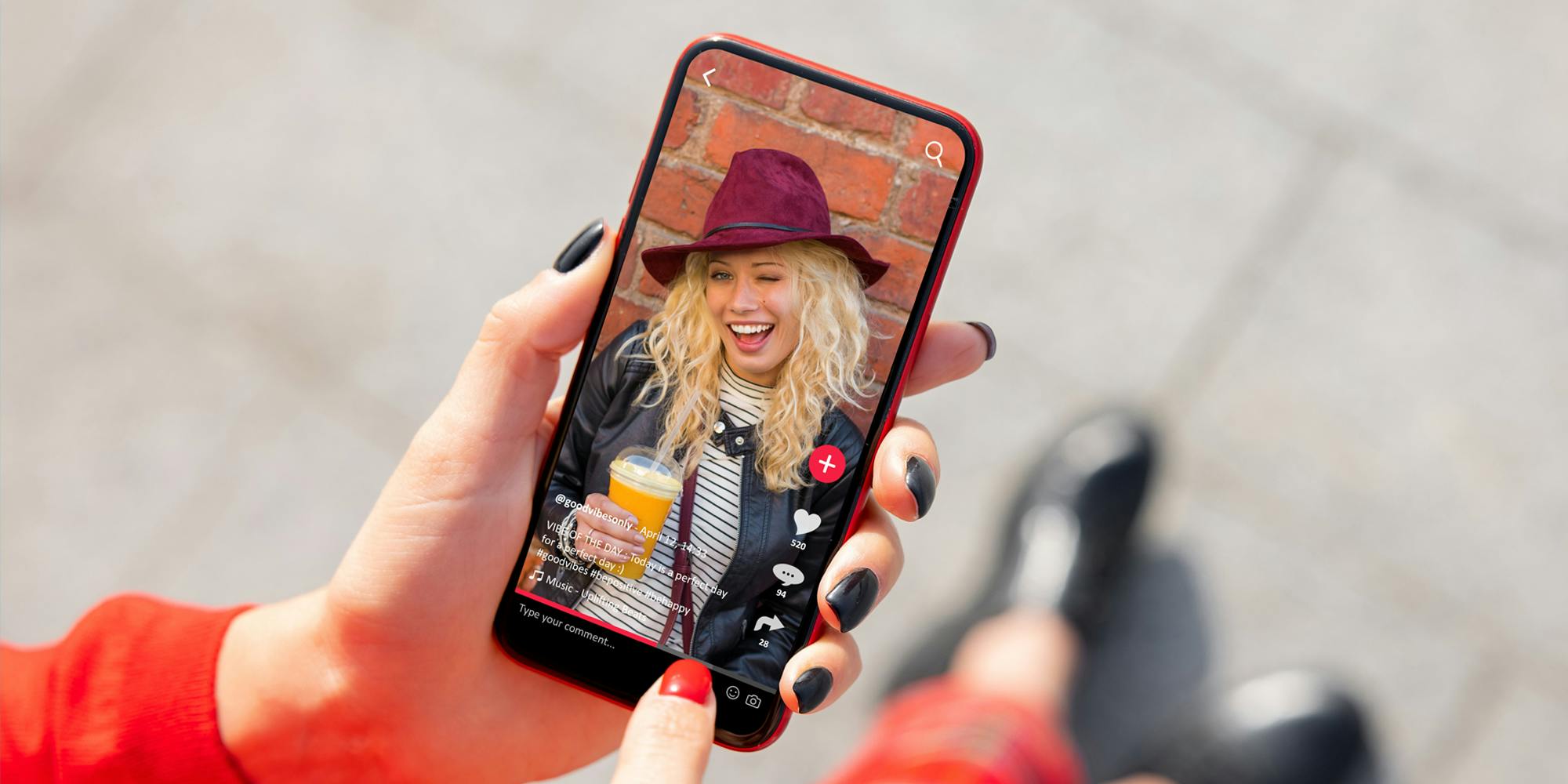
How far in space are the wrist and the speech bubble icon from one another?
0.70 meters

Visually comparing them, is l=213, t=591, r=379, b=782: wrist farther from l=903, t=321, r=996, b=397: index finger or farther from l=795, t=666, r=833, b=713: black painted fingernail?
l=903, t=321, r=996, b=397: index finger

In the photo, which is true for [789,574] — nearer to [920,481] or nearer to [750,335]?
[920,481]

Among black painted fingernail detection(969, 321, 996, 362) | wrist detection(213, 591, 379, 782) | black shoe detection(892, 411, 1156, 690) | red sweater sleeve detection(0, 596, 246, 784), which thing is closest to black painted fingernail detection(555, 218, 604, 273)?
black painted fingernail detection(969, 321, 996, 362)

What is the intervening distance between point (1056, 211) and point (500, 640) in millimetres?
1578

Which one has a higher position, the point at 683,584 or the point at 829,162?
the point at 829,162

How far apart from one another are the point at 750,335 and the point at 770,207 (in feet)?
0.57

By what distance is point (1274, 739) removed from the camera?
2.28 m

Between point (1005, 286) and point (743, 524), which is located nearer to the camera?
point (743, 524)

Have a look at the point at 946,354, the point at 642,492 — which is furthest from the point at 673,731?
the point at 946,354

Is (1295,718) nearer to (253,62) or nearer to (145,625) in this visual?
(145,625)

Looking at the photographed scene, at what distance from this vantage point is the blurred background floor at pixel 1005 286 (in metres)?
2.32

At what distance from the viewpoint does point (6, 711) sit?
1562mm

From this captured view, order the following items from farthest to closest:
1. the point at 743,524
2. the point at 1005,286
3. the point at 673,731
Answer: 1. the point at 1005,286
2. the point at 743,524
3. the point at 673,731

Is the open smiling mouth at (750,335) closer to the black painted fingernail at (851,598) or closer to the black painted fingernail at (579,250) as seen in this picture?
the black painted fingernail at (579,250)
